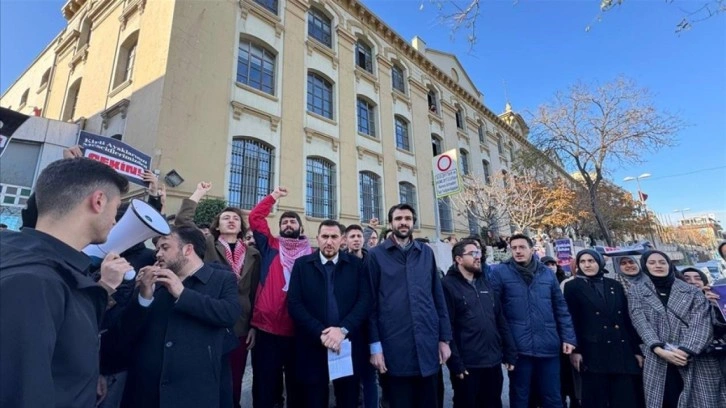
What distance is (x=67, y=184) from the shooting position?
142cm

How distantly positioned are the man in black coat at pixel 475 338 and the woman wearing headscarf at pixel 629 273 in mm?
1612

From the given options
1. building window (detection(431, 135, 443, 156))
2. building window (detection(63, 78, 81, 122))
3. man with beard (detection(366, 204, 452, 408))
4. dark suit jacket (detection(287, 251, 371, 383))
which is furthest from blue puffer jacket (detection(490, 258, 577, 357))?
building window (detection(63, 78, 81, 122))

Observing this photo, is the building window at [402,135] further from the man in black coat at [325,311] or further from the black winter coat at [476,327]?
the man in black coat at [325,311]

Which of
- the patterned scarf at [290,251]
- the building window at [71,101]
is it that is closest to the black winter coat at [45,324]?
the patterned scarf at [290,251]

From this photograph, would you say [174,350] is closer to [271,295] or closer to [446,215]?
[271,295]

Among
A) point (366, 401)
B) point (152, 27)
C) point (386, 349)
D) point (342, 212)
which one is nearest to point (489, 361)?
point (386, 349)

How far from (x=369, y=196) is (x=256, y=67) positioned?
Answer: 21.8 ft

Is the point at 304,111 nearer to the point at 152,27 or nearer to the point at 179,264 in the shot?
the point at 152,27

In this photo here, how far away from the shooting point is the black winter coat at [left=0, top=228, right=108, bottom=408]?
937 mm

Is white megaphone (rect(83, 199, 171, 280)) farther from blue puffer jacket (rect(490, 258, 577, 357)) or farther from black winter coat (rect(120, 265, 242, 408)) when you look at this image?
blue puffer jacket (rect(490, 258, 577, 357))

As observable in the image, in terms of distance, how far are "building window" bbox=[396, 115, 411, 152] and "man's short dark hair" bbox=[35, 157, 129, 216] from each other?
15379mm

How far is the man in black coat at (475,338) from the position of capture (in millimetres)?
Answer: 3316

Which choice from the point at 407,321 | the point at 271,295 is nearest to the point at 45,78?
the point at 271,295

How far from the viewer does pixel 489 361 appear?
130 inches
